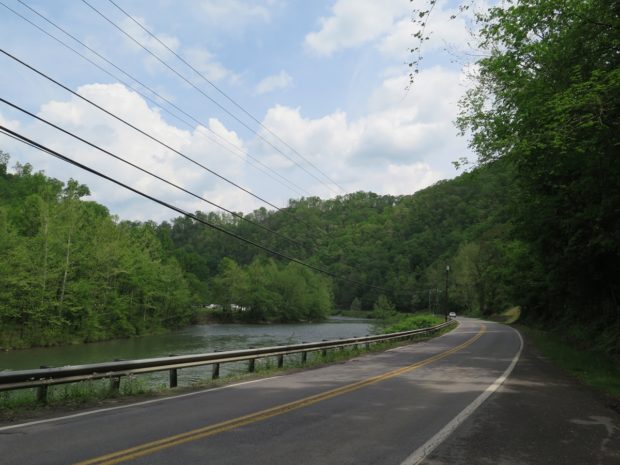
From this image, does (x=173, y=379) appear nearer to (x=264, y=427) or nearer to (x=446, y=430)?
(x=264, y=427)

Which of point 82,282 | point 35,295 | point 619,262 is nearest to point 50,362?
point 35,295

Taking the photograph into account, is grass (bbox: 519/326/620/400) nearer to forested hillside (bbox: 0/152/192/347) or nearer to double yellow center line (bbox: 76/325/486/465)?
double yellow center line (bbox: 76/325/486/465)

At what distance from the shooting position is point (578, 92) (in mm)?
10477

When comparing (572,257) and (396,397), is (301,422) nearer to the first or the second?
(396,397)

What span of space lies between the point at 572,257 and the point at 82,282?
139ft

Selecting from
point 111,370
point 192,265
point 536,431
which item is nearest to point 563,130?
point 536,431

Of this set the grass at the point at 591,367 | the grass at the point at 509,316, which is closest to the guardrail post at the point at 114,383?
the grass at the point at 591,367

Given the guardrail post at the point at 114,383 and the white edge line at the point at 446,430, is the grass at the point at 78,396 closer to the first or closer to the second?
the guardrail post at the point at 114,383

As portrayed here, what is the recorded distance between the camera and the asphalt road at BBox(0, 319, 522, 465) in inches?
219

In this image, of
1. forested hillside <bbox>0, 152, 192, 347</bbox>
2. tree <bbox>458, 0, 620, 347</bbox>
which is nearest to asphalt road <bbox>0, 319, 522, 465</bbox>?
tree <bbox>458, 0, 620, 347</bbox>

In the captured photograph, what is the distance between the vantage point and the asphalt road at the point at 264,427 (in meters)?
5.57

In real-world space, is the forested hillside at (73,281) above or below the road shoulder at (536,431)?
above

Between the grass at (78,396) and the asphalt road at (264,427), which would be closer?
the asphalt road at (264,427)

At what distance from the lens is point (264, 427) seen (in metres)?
6.96
